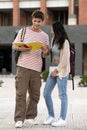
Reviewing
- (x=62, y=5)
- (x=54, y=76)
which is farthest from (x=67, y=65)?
(x=62, y=5)

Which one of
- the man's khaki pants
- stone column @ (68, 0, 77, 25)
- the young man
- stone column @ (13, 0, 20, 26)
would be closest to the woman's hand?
the young man

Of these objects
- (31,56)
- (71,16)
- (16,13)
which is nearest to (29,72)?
(31,56)

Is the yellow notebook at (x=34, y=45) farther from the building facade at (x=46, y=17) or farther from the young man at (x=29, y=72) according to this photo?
the building facade at (x=46, y=17)

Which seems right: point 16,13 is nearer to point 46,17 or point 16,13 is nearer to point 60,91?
point 46,17

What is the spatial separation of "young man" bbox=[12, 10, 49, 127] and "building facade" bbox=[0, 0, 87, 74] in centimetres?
3559

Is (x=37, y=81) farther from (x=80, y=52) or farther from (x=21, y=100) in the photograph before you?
(x=80, y=52)

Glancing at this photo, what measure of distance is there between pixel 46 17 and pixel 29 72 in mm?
44772

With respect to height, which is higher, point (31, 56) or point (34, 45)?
point (34, 45)

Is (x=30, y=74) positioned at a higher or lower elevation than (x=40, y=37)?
lower

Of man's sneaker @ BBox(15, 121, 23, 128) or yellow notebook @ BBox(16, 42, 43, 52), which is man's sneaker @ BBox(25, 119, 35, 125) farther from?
yellow notebook @ BBox(16, 42, 43, 52)

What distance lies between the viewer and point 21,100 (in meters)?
8.77

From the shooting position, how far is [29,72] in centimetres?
884

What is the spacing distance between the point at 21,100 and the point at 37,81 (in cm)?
46

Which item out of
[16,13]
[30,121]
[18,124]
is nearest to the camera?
[18,124]
